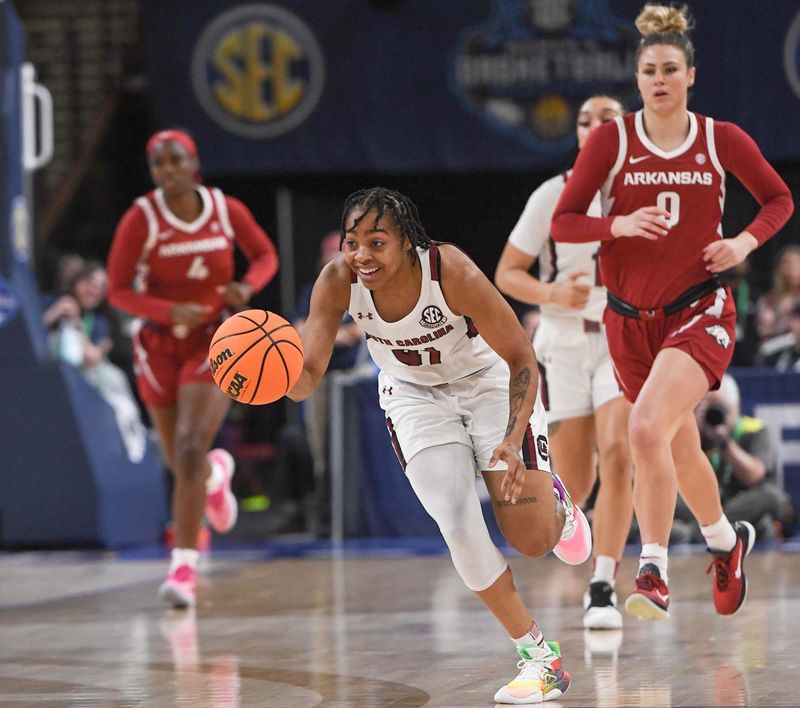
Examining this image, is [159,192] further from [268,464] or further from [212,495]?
[268,464]

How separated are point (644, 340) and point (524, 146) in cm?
800

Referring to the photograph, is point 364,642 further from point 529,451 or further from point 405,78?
point 405,78

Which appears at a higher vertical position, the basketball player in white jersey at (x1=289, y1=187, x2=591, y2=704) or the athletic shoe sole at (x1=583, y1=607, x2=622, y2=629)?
the basketball player in white jersey at (x1=289, y1=187, x2=591, y2=704)

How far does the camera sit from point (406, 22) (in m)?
13.6

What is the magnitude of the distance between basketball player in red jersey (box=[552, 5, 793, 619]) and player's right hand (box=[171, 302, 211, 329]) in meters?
2.50

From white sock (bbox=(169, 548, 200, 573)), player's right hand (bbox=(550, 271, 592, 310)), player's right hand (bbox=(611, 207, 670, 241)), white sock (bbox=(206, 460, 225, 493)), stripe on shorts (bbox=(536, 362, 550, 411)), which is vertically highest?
player's right hand (bbox=(611, 207, 670, 241))

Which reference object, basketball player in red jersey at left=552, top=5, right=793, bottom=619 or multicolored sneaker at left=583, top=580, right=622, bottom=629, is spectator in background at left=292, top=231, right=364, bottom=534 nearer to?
multicolored sneaker at left=583, top=580, right=622, bottom=629

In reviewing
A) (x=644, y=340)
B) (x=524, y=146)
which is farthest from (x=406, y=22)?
(x=644, y=340)

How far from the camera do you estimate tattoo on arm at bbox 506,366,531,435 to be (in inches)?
193

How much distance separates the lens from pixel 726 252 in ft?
18.6

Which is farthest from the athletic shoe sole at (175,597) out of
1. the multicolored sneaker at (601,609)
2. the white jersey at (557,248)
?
the white jersey at (557,248)

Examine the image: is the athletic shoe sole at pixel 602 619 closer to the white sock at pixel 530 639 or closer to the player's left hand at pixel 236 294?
the white sock at pixel 530 639

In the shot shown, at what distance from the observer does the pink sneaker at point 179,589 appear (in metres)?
7.61

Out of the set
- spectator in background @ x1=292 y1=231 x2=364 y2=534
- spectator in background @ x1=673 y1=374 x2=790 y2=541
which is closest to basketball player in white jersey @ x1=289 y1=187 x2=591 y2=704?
spectator in background @ x1=673 y1=374 x2=790 y2=541
